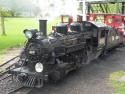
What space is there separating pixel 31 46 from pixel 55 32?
1.29 meters

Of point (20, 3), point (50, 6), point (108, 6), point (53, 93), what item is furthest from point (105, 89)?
point (108, 6)

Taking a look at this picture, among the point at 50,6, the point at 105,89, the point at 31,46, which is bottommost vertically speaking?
the point at 105,89

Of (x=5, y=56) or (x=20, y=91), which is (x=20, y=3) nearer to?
(x=5, y=56)

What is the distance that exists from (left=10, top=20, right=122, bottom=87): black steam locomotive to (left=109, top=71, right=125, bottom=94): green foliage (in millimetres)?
1209

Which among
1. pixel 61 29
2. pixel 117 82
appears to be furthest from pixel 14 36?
pixel 117 82

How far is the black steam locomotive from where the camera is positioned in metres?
9.27

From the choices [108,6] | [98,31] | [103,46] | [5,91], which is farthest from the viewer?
[108,6]

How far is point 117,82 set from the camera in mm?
10352

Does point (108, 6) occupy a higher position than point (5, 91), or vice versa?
point (108, 6)

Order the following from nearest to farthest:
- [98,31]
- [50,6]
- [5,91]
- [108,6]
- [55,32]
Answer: [5,91], [55,32], [98,31], [50,6], [108,6]

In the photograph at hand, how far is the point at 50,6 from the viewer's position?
1505 centimetres

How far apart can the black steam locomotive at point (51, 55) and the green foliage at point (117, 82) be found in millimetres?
1209

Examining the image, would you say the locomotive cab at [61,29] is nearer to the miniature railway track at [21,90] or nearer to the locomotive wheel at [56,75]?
the locomotive wheel at [56,75]

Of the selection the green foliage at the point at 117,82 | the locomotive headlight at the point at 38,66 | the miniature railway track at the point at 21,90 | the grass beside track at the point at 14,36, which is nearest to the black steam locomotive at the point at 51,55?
the locomotive headlight at the point at 38,66
